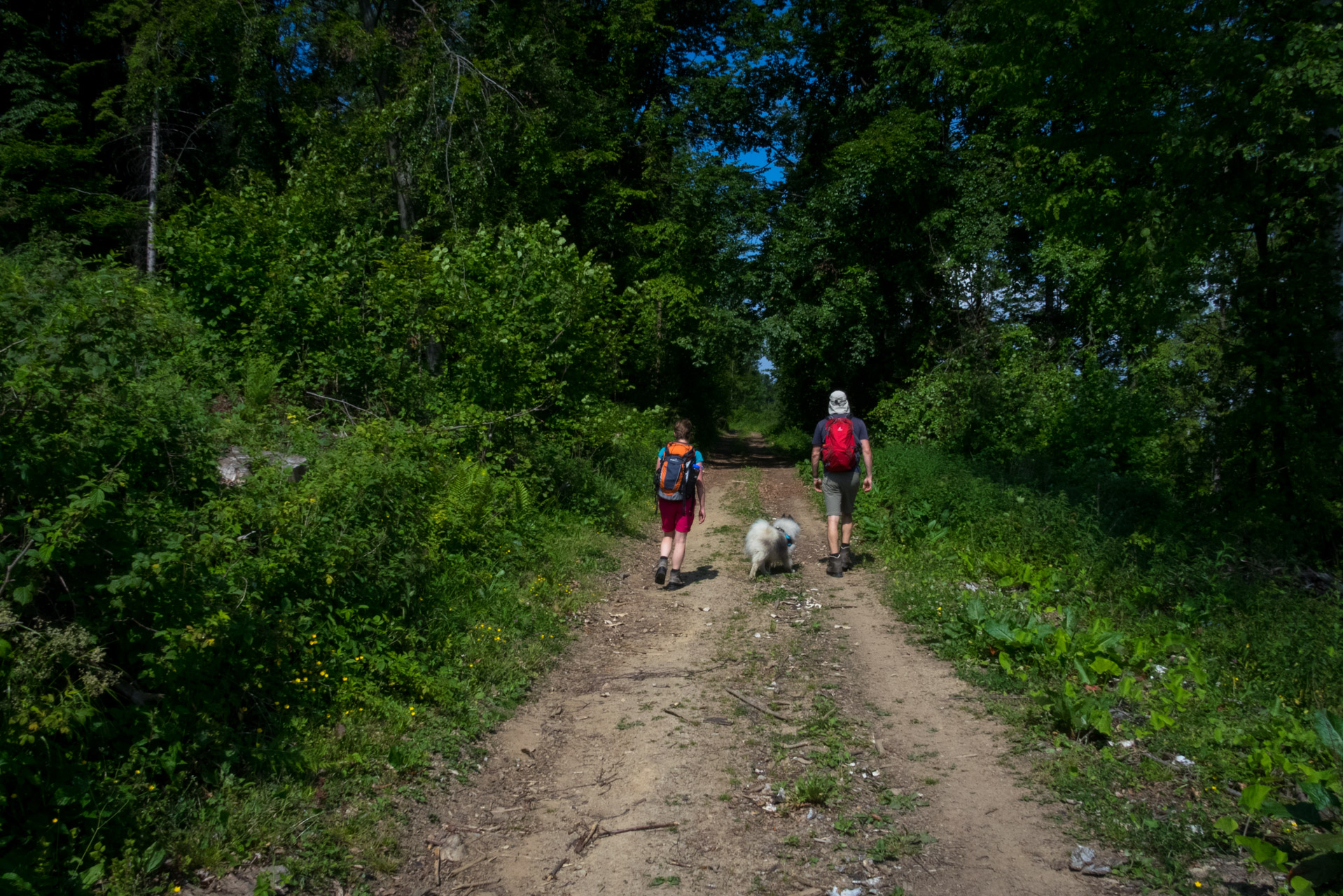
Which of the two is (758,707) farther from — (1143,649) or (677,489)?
(677,489)

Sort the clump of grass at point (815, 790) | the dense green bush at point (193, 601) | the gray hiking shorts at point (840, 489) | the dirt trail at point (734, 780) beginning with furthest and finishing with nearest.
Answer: the gray hiking shorts at point (840, 489) < the clump of grass at point (815, 790) < the dirt trail at point (734, 780) < the dense green bush at point (193, 601)

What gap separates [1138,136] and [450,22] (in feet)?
41.1

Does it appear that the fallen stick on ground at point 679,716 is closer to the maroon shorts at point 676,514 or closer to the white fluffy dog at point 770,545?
the maroon shorts at point 676,514

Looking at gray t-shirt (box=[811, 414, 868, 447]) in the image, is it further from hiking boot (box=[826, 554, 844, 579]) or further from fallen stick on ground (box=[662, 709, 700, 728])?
fallen stick on ground (box=[662, 709, 700, 728])

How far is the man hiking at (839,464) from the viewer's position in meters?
9.41

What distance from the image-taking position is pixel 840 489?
377 inches

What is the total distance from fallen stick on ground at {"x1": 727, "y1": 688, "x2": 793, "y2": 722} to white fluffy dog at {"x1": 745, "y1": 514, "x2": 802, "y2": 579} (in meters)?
3.55

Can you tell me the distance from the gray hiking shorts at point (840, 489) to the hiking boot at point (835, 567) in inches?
21.5

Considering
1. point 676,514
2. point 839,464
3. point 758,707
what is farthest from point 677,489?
point 758,707

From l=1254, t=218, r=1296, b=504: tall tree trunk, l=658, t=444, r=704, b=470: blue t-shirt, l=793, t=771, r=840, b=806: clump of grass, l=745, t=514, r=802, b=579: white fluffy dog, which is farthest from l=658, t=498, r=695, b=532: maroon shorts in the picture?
l=1254, t=218, r=1296, b=504: tall tree trunk

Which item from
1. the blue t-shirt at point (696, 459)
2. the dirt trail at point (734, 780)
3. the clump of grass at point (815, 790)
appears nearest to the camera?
the dirt trail at point (734, 780)

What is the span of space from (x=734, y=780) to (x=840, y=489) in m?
5.25

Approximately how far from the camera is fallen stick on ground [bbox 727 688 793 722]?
5.70 m

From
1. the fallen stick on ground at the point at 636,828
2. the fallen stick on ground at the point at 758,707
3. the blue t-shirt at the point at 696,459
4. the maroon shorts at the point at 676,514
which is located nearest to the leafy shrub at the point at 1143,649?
the fallen stick on ground at the point at 758,707
